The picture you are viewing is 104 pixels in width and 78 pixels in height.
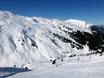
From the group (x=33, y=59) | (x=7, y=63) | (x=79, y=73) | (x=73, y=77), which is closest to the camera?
(x=73, y=77)

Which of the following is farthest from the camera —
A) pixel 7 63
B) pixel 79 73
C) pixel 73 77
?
pixel 7 63

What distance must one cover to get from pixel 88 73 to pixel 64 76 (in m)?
1.86

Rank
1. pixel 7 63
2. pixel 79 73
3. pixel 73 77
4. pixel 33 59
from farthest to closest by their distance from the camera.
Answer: pixel 33 59, pixel 7 63, pixel 79 73, pixel 73 77

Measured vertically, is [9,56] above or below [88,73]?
above

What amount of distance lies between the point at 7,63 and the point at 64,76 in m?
173

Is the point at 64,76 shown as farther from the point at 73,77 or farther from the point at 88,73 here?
the point at 88,73

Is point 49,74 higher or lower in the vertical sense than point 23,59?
lower

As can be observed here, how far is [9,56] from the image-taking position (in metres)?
195

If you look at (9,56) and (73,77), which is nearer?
(73,77)

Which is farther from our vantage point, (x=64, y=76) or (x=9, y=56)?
(x=9, y=56)

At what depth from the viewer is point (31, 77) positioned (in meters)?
16.2

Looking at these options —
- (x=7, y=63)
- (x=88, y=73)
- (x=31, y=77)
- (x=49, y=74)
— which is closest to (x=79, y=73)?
(x=88, y=73)

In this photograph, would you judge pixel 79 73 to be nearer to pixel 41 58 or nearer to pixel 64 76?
pixel 64 76

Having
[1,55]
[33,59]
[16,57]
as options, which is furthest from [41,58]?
[1,55]
